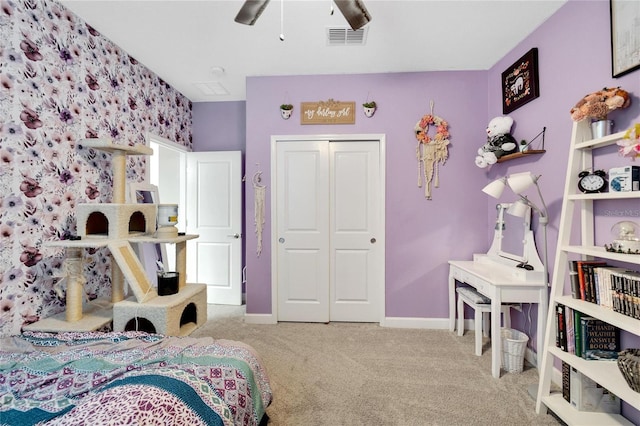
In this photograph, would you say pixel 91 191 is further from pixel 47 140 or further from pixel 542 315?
pixel 542 315

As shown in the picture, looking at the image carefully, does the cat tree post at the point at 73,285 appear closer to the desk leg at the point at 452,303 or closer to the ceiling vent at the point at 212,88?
Answer: the ceiling vent at the point at 212,88

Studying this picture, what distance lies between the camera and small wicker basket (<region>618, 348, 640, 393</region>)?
1.29 m

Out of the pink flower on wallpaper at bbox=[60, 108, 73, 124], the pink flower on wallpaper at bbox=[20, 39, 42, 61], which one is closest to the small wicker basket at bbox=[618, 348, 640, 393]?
the pink flower on wallpaper at bbox=[60, 108, 73, 124]

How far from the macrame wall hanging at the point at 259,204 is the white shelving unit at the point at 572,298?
248 centimetres

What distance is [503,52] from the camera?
2633 mm

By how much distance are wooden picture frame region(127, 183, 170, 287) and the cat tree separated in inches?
20.5

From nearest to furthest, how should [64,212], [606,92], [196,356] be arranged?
[196,356] → [606,92] → [64,212]

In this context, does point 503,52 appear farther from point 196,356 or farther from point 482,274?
point 196,356

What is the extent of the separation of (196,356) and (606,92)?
2574 millimetres

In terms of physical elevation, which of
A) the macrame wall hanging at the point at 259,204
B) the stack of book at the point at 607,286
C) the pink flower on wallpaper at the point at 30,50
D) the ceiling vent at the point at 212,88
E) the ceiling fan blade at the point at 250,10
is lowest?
the stack of book at the point at 607,286

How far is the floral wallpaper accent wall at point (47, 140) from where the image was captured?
169 cm

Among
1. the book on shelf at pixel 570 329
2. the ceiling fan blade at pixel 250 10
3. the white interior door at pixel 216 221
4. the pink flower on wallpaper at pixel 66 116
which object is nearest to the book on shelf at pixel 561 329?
the book on shelf at pixel 570 329

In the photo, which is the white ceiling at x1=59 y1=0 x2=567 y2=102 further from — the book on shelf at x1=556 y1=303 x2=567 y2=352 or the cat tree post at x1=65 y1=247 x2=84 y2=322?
the book on shelf at x1=556 y1=303 x2=567 y2=352

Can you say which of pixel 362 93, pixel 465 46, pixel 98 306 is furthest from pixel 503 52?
pixel 98 306
